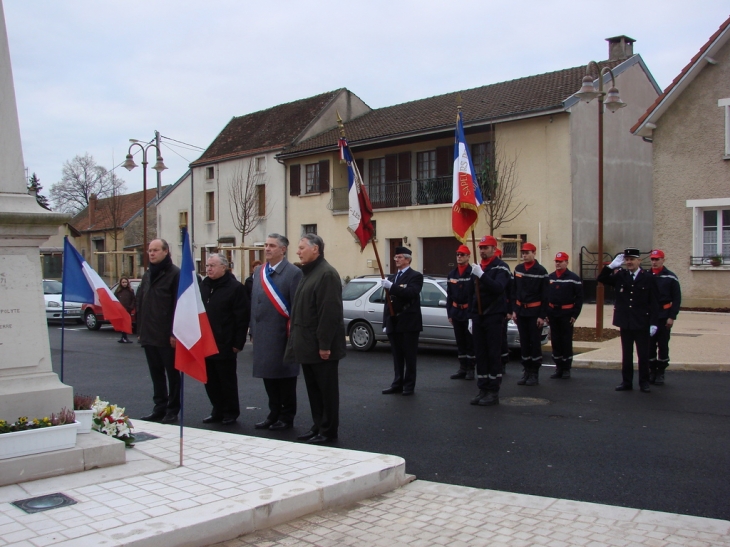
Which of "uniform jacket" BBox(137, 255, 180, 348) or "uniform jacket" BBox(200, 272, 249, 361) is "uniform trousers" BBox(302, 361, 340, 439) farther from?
"uniform jacket" BBox(137, 255, 180, 348)

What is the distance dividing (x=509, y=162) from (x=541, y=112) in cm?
216

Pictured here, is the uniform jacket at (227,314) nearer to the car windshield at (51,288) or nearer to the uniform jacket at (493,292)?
the uniform jacket at (493,292)

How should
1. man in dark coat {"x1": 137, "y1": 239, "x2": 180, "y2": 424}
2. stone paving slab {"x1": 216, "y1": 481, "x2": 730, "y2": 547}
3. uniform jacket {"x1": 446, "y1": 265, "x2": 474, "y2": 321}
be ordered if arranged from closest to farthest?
stone paving slab {"x1": 216, "y1": 481, "x2": 730, "y2": 547} < man in dark coat {"x1": 137, "y1": 239, "x2": 180, "y2": 424} < uniform jacket {"x1": 446, "y1": 265, "x2": 474, "y2": 321}

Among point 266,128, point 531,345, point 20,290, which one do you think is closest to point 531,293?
point 531,345

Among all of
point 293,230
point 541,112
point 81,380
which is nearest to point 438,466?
point 81,380

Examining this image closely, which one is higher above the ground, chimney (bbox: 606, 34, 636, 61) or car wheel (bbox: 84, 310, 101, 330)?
chimney (bbox: 606, 34, 636, 61)

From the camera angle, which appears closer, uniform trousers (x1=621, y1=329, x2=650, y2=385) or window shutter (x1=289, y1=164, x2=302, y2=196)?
uniform trousers (x1=621, y1=329, x2=650, y2=385)

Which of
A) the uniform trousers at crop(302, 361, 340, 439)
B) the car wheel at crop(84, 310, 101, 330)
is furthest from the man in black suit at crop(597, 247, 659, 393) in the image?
the car wheel at crop(84, 310, 101, 330)

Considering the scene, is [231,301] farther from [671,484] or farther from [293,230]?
[293,230]

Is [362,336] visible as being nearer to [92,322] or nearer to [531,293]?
[531,293]

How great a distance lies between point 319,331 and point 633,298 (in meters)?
5.00

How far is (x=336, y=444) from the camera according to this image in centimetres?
673

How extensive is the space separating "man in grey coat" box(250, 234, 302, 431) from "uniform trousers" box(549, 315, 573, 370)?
16.1 ft

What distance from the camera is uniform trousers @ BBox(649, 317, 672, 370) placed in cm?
1014
